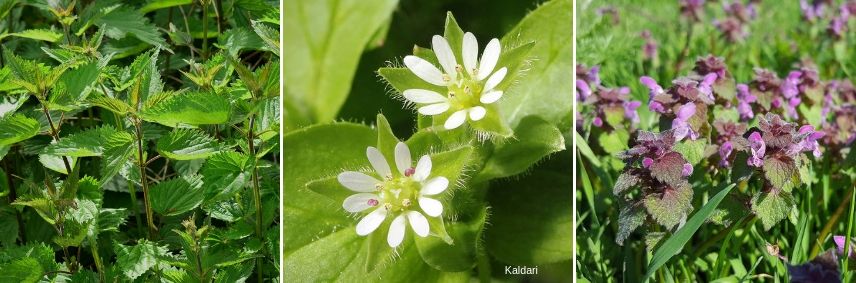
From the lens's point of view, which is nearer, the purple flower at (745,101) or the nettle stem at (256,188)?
the nettle stem at (256,188)

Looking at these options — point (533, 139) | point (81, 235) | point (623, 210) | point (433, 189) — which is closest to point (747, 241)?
point (623, 210)

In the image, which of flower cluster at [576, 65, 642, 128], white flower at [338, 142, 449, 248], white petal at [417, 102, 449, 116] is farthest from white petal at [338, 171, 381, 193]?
flower cluster at [576, 65, 642, 128]

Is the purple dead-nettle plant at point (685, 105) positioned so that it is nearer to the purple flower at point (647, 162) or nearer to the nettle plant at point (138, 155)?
the purple flower at point (647, 162)

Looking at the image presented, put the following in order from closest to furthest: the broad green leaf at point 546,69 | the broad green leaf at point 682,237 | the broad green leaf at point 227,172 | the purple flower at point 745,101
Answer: the broad green leaf at point 682,237 → the broad green leaf at point 227,172 → the broad green leaf at point 546,69 → the purple flower at point 745,101

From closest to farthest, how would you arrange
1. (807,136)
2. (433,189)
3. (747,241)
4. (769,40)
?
(433,189) < (807,136) < (747,241) < (769,40)

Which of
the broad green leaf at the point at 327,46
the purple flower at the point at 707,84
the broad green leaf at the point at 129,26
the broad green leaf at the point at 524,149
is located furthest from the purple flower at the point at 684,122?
the broad green leaf at the point at 129,26

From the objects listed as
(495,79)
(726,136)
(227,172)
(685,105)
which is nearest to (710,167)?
(726,136)

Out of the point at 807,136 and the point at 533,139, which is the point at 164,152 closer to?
the point at 533,139

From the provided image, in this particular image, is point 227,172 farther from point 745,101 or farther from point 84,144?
point 745,101
